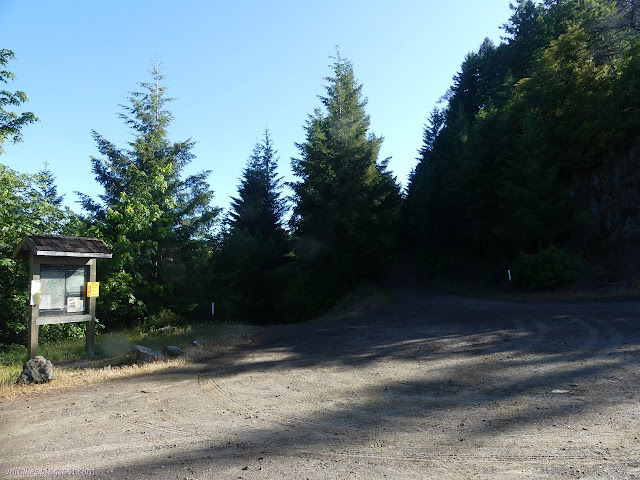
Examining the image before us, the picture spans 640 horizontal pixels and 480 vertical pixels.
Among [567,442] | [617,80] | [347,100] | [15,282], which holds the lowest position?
[567,442]

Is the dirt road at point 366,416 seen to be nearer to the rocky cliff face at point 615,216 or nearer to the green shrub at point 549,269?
the green shrub at point 549,269

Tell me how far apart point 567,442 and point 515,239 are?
895 inches

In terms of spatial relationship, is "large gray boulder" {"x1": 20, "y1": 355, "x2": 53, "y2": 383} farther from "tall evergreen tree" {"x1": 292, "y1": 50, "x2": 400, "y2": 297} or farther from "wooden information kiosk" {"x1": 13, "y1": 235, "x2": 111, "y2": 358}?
"tall evergreen tree" {"x1": 292, "y1": 50, "x2": 400, "y2": 297}

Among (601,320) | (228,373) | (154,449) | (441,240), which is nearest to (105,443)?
(154,449)

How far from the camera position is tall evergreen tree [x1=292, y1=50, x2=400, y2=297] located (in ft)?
77.6

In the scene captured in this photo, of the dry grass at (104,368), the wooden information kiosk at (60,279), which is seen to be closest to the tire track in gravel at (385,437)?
the dry grass at (104,368)

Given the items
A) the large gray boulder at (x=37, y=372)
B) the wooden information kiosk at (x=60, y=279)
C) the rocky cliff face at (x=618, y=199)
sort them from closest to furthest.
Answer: the large gray boulder at (x=37, y=372), the wooden information kiosk at (x=60, y=279), the rocky cliff face at (x=618, y=199)

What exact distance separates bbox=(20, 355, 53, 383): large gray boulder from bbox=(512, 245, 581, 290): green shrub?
1986cm

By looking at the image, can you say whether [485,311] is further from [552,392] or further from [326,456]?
[326,456]

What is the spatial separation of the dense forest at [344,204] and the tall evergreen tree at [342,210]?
0.08m

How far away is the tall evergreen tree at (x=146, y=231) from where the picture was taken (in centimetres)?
1644

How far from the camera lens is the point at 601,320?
10375 mm

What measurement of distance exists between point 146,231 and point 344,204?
1096cm

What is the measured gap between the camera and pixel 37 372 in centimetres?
757
